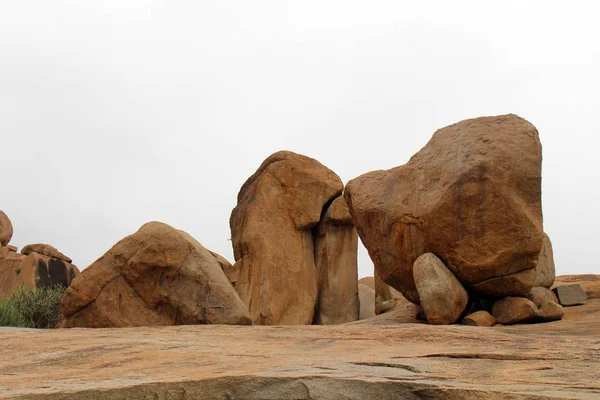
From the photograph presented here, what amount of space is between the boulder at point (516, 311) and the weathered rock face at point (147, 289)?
3.70m

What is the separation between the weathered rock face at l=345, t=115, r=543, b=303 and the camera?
8.84 meters

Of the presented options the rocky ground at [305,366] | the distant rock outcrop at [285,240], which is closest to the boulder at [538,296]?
the rocky ground at [305,366]

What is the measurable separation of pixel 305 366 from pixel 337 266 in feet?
45.8

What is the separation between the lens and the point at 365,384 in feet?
8.36

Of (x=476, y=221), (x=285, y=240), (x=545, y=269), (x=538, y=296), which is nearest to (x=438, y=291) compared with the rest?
(x=476, y=221)

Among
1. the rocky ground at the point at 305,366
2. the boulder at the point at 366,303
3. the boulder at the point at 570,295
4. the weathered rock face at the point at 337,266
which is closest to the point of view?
the rocky ground at the point at 305,366

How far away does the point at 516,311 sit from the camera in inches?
349

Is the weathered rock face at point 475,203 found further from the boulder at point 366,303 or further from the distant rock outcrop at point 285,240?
the boulder at point 366,303

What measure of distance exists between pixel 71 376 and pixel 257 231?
13.0 metres

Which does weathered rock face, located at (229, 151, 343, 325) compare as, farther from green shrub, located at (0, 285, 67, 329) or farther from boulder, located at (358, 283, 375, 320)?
green shrub, located at (0, 285, 67, 329)

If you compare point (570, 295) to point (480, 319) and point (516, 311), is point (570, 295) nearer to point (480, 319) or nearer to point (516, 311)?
point (516, 311)

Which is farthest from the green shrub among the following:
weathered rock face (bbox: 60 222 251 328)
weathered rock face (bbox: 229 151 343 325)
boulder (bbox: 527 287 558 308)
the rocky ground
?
boulder (bbox: 527 287 558 308)

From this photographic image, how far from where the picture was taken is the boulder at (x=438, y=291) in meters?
8.77

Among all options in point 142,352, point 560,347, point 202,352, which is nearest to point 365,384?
point 202,352
